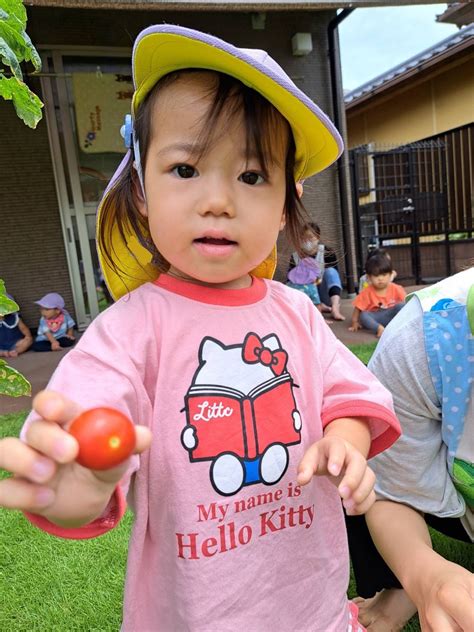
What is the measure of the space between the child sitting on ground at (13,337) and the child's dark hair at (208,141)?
5173 mm

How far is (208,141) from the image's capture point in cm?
94

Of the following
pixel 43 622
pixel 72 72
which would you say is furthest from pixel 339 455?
pixel 72 72

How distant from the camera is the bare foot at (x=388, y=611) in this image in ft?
5.07

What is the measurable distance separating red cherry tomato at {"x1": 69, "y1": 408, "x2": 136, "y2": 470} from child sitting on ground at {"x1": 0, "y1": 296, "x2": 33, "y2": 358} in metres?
5.68

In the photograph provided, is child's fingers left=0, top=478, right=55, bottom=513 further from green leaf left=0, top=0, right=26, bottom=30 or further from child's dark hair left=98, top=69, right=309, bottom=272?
green leaf left=0, top=0, right=26, bottom=30

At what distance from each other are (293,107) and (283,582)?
887mm

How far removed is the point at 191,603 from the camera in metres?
0.95

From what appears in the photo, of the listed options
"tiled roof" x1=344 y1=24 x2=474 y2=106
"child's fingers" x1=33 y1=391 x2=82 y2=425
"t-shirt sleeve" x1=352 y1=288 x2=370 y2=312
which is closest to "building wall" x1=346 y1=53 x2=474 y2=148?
"tiled roof" x1=344 y1=24 x2=474 y2=106

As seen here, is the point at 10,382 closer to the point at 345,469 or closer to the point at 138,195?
the point at 138,195

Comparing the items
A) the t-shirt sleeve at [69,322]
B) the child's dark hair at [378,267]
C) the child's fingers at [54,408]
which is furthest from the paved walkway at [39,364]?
the child's fingers at [54,408]

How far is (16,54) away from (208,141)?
527 mm

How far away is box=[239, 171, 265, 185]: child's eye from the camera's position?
0.99 metres

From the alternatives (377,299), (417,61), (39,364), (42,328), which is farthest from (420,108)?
(39,364)

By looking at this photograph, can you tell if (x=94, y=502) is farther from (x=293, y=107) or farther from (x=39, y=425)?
(x=293, y=107)
